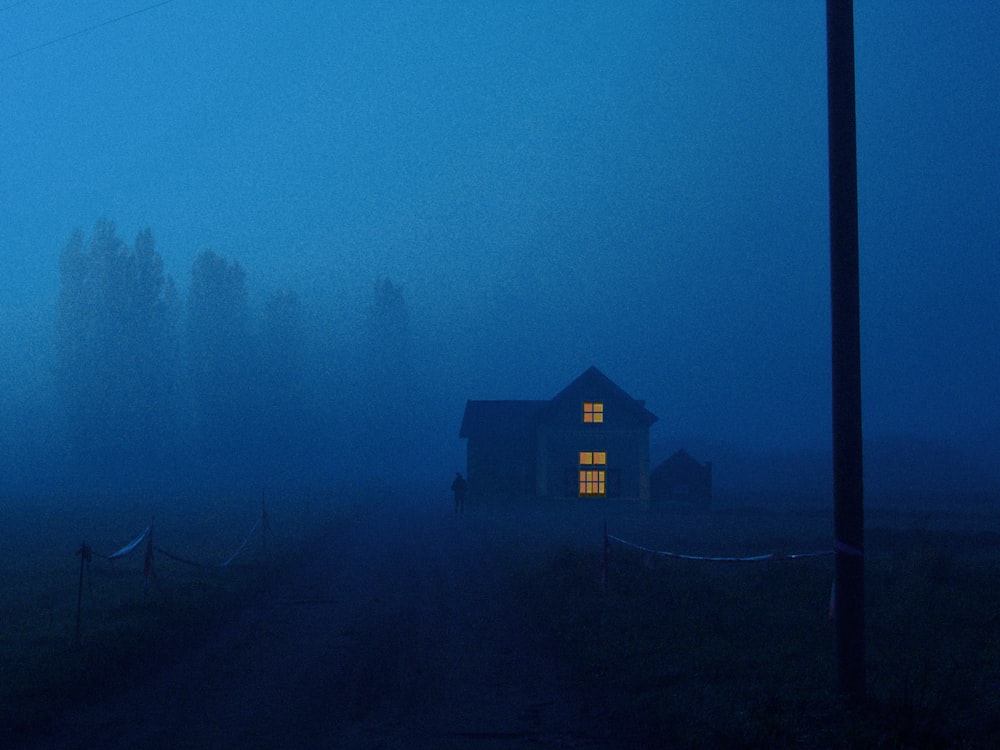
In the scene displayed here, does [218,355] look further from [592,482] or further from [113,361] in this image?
[592,482]

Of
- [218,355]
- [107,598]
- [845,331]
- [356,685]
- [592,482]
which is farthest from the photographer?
[218,355]

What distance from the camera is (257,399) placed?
273 ft

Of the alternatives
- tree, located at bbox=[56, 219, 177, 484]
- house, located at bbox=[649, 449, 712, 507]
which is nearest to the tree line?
tree, located at bbox=[56, 219, 177, 484]

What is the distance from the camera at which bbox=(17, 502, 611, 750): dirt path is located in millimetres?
7570

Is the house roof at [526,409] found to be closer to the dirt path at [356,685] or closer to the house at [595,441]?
the house at [595,441]

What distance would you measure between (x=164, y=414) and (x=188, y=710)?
69.8 meters

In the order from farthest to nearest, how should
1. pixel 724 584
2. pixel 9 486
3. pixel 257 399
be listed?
pixel 257 399 → pixel 9 486 → pixel 724 584

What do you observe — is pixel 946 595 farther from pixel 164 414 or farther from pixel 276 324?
pixel 276 324

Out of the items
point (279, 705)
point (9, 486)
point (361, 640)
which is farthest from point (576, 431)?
point (9, 486)

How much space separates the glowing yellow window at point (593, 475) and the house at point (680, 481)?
371 cm

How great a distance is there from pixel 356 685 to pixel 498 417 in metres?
45.6

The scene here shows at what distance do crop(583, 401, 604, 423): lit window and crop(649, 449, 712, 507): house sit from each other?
204 inches

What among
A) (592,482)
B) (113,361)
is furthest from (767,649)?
(113,361)

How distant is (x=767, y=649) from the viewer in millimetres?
10211
